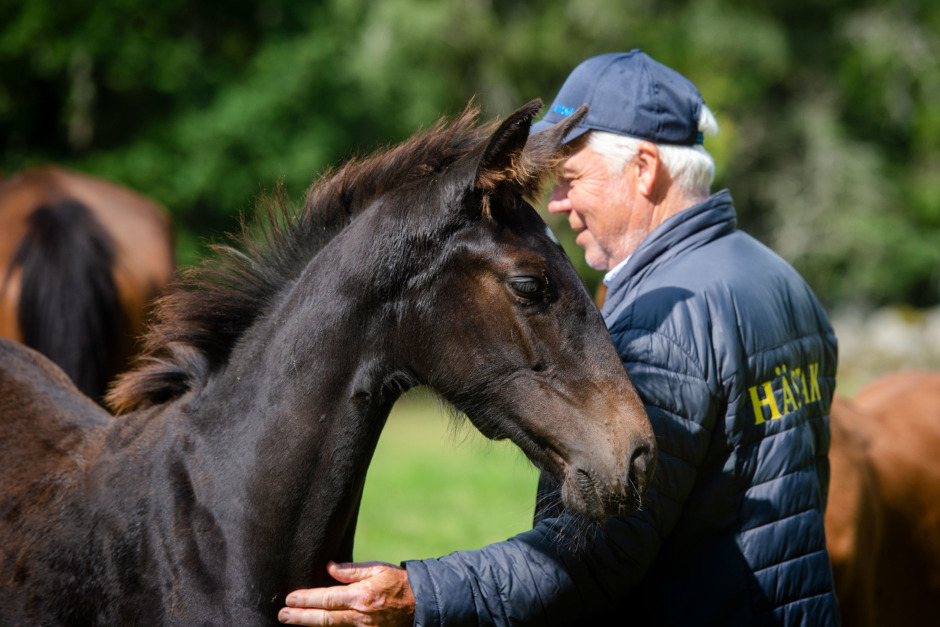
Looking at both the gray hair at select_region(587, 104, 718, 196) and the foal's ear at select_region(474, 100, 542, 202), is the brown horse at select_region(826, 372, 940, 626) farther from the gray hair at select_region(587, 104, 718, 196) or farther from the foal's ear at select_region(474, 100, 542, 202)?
the foal's ear at select_region(474, 100, 542, 202)

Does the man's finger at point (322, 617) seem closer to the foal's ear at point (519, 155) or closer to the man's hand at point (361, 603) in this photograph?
the man's hand at point (361, 603)

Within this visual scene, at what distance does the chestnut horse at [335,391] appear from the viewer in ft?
6.48

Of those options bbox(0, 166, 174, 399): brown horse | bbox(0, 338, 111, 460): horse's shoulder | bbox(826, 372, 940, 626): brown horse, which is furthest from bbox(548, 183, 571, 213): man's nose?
bbox(0, 166, 174, 399): brown horse

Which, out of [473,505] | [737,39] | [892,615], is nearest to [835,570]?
[892,615]

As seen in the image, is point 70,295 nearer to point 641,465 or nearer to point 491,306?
point 491,306

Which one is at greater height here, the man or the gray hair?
the gray hair

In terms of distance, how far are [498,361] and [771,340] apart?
851mm

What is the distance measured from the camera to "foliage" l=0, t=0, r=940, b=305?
14.2m

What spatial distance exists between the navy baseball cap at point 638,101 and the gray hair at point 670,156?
0.06 feet

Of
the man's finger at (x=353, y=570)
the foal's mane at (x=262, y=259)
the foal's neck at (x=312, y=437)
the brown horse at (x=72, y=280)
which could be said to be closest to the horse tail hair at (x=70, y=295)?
the brown horse at (x=72, y=280)

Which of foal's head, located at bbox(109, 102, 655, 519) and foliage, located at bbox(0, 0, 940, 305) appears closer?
foal's head, located at bbox(109, 102, 655, 519)

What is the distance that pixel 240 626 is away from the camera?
2.01 meters

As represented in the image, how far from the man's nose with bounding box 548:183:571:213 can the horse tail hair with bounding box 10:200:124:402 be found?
9.28 ft

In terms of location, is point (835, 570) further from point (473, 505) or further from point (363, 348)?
→ point (473, 505)
